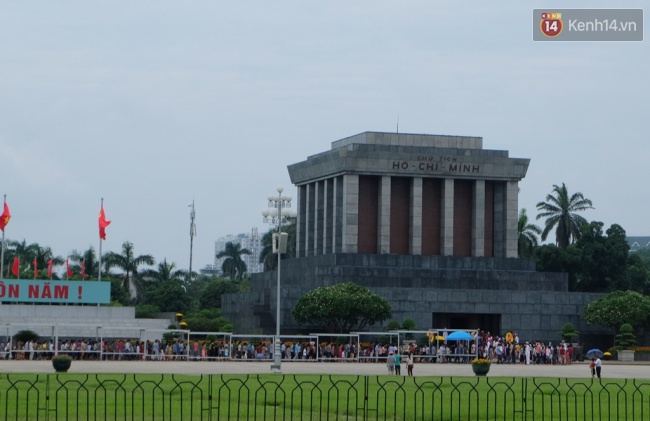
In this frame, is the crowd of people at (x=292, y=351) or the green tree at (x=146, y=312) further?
the green tree at (x=146, y=312)

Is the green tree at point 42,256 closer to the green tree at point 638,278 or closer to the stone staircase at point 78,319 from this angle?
the stone staircase at point 78,319

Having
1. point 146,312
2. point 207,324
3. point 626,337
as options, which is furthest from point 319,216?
point 626,337

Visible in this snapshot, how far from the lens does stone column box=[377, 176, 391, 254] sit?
8550 centimetres

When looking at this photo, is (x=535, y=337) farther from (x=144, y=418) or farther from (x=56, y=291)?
(x=144, y=418)

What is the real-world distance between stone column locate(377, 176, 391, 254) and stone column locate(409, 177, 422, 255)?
74.3 inches

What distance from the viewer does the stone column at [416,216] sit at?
86.2 meters

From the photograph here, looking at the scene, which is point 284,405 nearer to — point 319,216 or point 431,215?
point 431,215

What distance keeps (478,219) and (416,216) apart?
4.86 m

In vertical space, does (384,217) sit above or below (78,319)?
above

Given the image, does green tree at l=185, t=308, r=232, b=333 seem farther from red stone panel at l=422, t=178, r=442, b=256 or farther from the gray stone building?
red stone panel at l=422, t=178, r=442, b=256

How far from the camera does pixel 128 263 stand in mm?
115062

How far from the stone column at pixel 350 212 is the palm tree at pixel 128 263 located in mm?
35486

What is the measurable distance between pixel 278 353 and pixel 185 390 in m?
13.9

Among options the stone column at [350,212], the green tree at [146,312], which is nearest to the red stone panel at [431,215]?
the stone column at [350,212]
